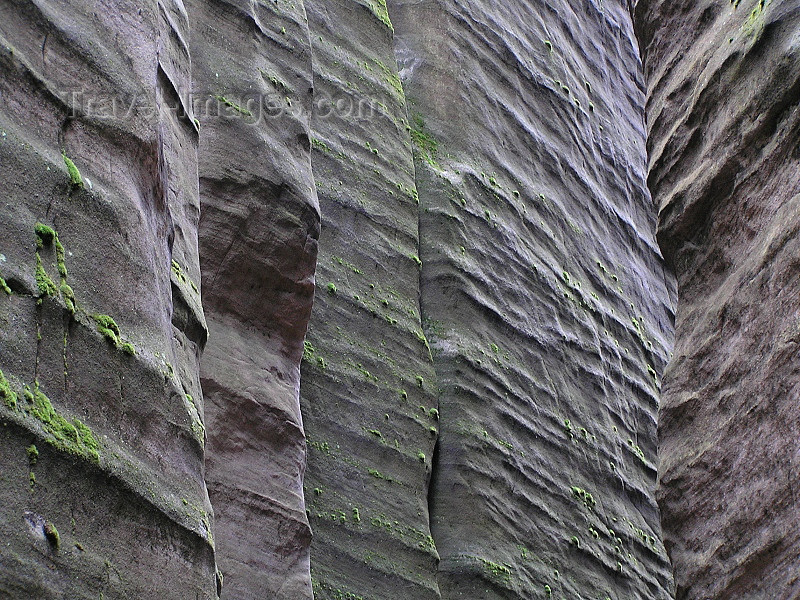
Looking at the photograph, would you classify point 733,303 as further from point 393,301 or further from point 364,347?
point 393,301

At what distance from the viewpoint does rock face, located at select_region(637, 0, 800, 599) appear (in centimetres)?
297

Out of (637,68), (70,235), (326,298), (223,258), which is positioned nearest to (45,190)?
(70,235)

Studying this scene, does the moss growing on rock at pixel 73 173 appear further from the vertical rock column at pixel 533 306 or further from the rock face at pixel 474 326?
the vertical rock column at pixel 533 306

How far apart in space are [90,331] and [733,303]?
2138 mm

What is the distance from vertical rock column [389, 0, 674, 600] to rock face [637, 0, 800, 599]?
7.26 ft

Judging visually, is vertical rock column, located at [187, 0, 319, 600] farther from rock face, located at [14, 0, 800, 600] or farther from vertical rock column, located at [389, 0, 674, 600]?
vertical rock column, located at [389, 0, 674, 600]

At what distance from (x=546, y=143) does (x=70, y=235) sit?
6116 millimetres

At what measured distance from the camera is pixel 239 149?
172 inches

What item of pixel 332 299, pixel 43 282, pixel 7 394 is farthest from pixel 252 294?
pixel 7 394

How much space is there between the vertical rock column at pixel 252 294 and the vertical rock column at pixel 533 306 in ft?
5.13

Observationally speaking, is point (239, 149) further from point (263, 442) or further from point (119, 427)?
point (119, 427)

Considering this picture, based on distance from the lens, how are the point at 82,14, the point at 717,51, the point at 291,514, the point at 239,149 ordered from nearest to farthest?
the point at 82,14, the point at 717,51, the point at 291,514, the point at 239,149

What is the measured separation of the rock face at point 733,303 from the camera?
2973mm

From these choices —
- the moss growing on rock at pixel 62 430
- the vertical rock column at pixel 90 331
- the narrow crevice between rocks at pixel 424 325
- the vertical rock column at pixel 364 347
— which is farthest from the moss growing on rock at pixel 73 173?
the narrow crevice between rocks at pixel 424 325
